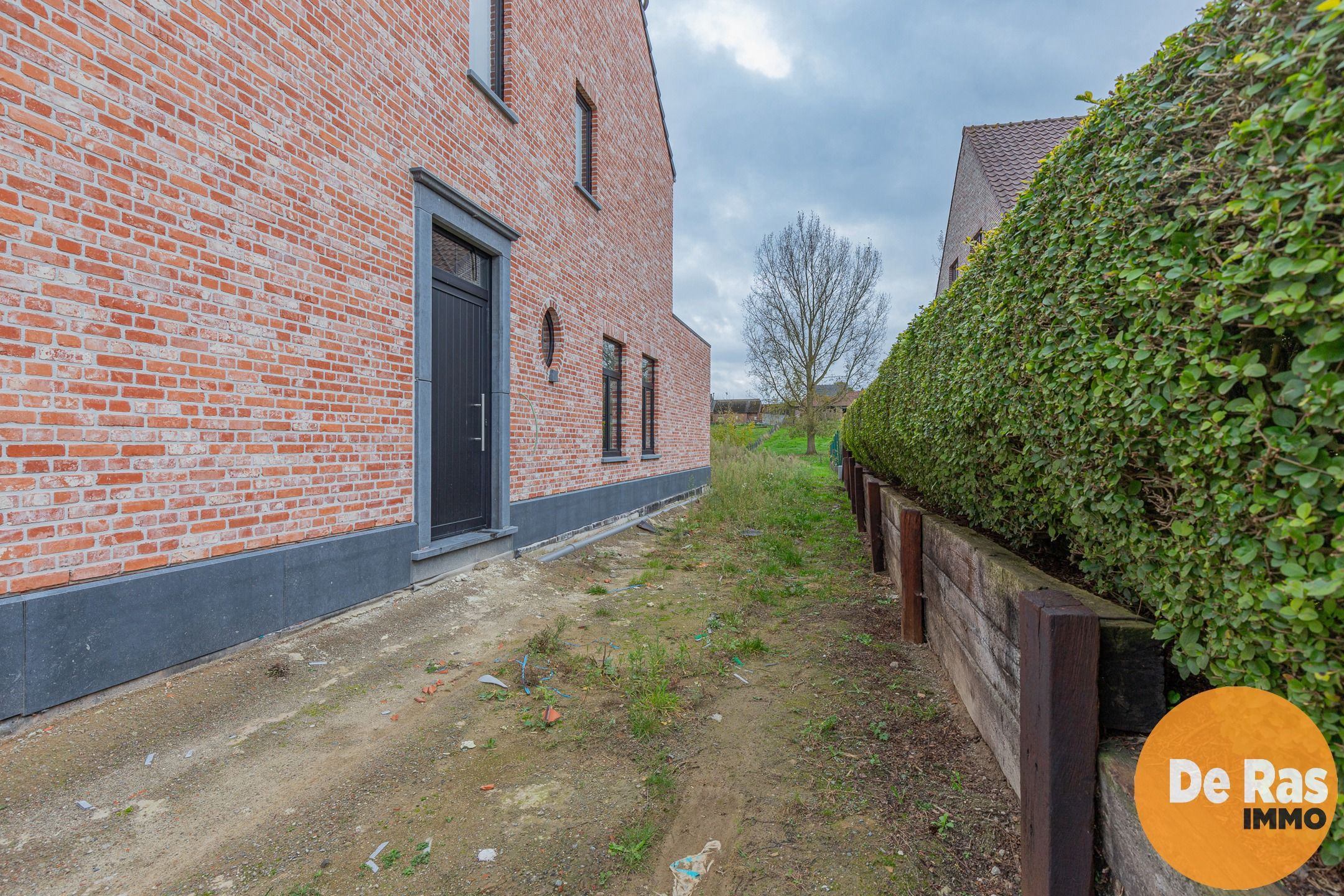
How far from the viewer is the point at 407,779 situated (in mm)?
2533

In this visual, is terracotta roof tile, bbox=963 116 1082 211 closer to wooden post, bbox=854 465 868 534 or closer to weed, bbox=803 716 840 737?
wooden post, bbox=854 465 868 534

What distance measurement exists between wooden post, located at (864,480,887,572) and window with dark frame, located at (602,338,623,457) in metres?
4.74

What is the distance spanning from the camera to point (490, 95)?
614 cm

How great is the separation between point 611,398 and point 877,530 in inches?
218

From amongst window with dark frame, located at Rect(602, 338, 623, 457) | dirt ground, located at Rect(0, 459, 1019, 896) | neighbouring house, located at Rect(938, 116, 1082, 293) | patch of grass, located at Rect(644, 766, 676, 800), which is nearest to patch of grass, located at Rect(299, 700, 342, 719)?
dirt ground, located at Rect(0, 459, 1019, 896)

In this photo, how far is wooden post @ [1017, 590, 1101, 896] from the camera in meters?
1.60

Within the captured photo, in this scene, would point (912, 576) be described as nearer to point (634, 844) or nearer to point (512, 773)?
point (634, 844)

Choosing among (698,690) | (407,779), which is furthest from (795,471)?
(407,779)

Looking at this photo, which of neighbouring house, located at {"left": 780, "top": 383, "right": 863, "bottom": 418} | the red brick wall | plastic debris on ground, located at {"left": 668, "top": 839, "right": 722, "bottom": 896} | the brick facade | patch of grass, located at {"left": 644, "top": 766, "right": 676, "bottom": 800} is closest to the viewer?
plastic debris on ground, located at {"left": 668, "top": 839, "right": 722, "bottom": 896}

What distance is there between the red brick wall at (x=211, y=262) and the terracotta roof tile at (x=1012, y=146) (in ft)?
36.1

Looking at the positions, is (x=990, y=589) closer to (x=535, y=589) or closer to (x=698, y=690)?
(x=698, y=690)

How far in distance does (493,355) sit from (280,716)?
4.15m

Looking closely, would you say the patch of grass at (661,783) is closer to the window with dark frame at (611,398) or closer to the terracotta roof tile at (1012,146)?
the window with dark frame at (611,398)

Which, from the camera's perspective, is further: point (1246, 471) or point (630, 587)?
point (630, 587)
